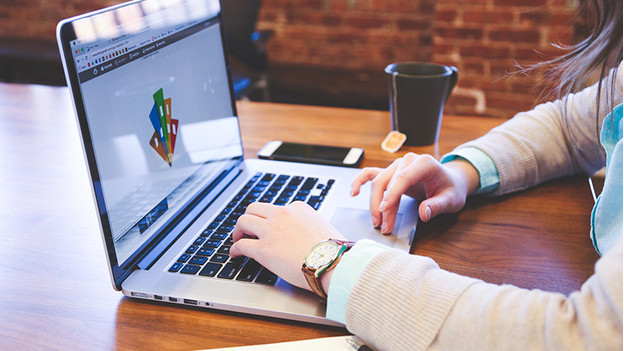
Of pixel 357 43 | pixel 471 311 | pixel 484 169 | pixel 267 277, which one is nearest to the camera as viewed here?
pixel 471 311

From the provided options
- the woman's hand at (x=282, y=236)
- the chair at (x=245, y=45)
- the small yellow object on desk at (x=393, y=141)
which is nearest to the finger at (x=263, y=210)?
the woman's hand at (x=282, y=236)

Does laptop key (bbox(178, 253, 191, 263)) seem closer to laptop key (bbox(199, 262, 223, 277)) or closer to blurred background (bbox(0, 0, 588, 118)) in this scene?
laptop key (bbox(199, 262, 223, 277))

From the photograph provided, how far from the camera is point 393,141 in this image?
1.01m

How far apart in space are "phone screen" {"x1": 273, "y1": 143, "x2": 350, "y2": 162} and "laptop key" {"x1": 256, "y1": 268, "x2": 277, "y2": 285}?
371mm

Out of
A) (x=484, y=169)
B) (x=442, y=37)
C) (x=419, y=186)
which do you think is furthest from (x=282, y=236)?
(x=442, y=37)

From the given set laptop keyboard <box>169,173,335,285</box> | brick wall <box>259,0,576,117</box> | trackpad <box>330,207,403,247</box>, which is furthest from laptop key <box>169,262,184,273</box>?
brick wall <box>259,0,576,117</box>

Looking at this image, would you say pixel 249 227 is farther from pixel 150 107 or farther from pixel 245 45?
pixel 245 45

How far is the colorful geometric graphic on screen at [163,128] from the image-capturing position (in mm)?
668

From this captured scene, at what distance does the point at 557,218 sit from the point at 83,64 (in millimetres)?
631

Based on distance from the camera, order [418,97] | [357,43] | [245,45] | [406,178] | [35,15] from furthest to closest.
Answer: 1. [35,15]
2. [357,43]
3. [245,45]
4. [418,97]
5. [406,178]

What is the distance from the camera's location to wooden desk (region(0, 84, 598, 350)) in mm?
540

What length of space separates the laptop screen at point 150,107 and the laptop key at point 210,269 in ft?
0.28

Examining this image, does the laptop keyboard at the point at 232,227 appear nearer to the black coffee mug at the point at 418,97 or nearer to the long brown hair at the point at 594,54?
the black coffee mug at the point at 418,97

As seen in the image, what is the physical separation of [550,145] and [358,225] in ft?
1.18
